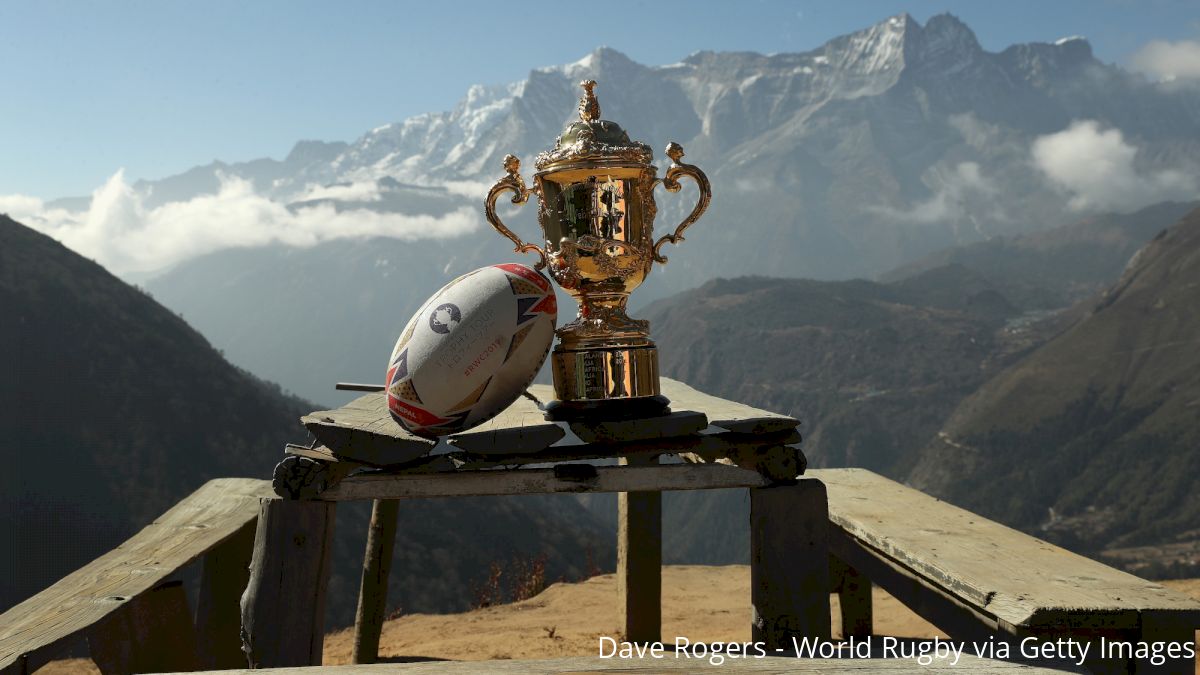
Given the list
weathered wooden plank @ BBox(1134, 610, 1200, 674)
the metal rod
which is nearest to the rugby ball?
the metal rod

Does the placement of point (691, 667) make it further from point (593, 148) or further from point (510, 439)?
point (593, 148)

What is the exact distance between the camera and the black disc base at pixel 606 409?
298 cm

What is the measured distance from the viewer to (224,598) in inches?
182

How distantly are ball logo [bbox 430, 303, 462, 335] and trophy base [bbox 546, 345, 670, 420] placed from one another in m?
0.47

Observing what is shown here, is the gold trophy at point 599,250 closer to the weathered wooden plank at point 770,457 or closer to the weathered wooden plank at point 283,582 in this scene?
the weathered wooden plank at point 770,457

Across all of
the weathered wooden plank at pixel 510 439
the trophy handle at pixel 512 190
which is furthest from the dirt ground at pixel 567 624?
the weathered wooden plank at pixel 510 439

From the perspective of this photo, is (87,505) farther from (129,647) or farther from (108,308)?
(129,647)

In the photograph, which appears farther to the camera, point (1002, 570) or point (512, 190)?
point (512, 190)

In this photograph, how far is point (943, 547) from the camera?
3230 millimetres

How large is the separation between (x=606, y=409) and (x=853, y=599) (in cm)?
333

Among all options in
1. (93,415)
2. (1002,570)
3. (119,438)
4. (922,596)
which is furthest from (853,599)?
(93,415)

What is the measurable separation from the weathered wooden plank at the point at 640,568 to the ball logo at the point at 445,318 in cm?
351

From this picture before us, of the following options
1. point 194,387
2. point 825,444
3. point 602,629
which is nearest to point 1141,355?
point 825,444

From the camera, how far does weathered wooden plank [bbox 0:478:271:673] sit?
3.05m
